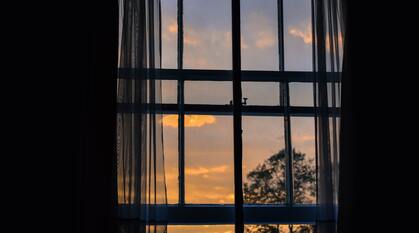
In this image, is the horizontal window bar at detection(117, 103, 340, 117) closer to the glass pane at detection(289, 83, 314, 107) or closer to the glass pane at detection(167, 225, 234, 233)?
the glass pane at detection(289, 83, 314, 107)

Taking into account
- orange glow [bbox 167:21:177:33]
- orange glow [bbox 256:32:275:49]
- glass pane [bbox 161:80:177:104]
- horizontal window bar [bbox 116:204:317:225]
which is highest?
orange glow [bbox 167:21:177:33]

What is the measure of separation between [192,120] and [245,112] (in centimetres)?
44

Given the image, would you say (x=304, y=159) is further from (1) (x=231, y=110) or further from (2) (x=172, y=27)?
(2) (x=172, y=27)

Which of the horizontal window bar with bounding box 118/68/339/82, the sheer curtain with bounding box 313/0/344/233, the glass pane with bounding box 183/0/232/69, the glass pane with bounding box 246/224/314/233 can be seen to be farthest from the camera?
the glass pane with bounding box 183/0/232/69

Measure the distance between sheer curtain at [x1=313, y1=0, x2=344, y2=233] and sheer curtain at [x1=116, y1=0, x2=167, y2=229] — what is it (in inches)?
47.2

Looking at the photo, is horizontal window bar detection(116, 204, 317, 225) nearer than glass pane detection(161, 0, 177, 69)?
Yes

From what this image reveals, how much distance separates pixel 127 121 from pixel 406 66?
2196 mm

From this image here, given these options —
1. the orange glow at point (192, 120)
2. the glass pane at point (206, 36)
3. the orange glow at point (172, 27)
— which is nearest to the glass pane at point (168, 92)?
the orange glow at point (192, 120)

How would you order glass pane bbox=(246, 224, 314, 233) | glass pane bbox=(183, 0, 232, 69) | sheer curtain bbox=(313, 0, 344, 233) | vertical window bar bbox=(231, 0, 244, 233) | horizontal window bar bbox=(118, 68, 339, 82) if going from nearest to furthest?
sheer curtain bbox=(313, 0, 344, 233) < vertical window bar bbox=(231, 0, 244, 233) < glass pane bbox=(246, 224, 314, 233) < horizontal window bar bbox=(118, 68, 339, 82) < glass pane bbox=(183, 0, 232, 69)

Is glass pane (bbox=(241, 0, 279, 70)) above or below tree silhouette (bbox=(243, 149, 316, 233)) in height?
above

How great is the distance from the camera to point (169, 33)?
4.88 metres

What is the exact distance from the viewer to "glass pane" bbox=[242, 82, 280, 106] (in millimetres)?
4871
